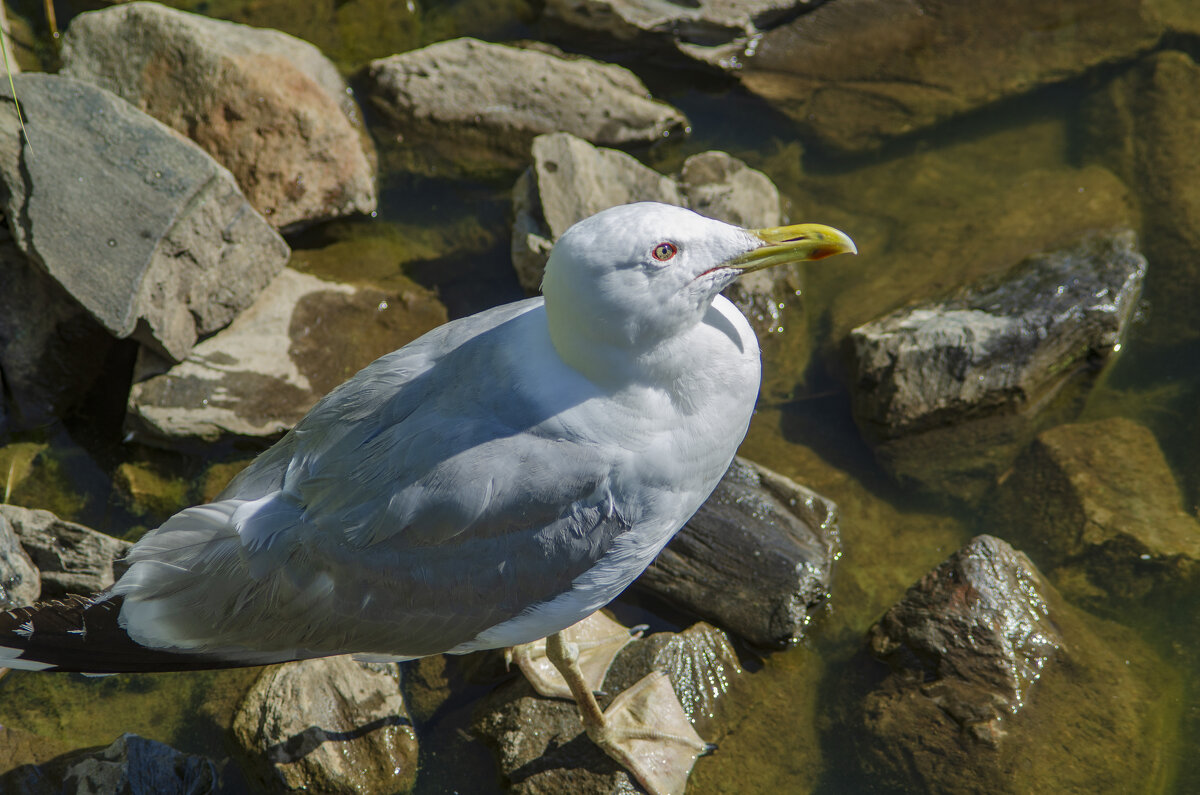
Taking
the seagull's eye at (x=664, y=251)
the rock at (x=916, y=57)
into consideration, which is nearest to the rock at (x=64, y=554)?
the seagull's eye at (x=664, y=251)

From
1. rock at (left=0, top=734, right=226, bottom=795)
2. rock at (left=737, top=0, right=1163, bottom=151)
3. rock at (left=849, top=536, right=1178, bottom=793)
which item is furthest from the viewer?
rock at (left=737, top=0, right=1163, bottom=151)

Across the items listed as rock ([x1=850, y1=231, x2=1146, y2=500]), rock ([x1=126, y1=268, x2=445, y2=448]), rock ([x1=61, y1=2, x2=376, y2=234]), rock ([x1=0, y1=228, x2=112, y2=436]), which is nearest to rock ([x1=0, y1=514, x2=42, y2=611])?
rock ([x1=126, y1=268, x2=445, y2=448])

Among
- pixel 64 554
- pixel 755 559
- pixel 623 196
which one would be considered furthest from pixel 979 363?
pixel 64 554

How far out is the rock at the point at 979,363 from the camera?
4480mm

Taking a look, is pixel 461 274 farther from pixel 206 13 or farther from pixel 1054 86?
pixel 1054 86

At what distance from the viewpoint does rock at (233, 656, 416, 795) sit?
368 centimetres

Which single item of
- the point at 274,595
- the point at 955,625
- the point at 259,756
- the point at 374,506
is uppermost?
the point at 374,506

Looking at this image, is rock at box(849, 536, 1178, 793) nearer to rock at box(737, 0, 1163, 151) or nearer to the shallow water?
the shallow water

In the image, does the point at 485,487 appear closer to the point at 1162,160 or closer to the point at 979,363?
the point at 979,363

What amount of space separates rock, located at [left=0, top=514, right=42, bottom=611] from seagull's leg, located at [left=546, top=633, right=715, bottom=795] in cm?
215

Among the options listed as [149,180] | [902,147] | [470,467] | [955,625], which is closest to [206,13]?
[149,180]

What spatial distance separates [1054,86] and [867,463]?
3067mm

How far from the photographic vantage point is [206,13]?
641 cm

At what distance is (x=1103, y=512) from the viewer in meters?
4.27
